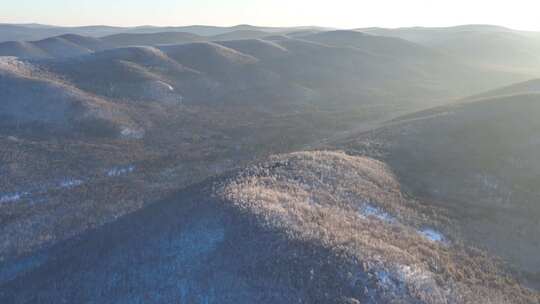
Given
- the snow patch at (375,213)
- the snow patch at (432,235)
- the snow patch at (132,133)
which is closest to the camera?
the snow patch at (432,235)

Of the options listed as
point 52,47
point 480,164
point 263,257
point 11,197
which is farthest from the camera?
point 52,47

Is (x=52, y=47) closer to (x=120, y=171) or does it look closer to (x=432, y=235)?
(x=120, y=171)

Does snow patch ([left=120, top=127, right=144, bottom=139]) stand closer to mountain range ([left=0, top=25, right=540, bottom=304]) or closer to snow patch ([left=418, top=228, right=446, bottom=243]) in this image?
mountain range ([left=0, top=25, right=540, bottom=304])

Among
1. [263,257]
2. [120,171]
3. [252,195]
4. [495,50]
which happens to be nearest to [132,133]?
[120,171]

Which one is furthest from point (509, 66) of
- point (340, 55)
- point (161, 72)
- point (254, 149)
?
point (254, 149)

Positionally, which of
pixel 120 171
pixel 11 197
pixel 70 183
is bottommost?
pixel 11 197

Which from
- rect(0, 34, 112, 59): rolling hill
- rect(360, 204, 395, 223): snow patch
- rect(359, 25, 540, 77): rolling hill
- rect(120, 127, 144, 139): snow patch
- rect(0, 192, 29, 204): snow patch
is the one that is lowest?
rect(0, 192, 29, 204): snow patch

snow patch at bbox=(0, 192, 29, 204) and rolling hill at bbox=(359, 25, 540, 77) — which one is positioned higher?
rolling hill at bbox=(359, 25, 540, 77)

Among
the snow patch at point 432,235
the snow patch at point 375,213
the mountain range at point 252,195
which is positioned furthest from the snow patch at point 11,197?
the snow patch at point 432,235

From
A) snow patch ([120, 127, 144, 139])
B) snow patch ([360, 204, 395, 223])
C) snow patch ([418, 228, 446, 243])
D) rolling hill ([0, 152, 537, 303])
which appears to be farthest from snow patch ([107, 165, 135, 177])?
snow patch ([418, 228, 446, 243])

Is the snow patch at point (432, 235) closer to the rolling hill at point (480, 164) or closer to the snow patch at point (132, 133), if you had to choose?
the rolling hill at point (480, 164)

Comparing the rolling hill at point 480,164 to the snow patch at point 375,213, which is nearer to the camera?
the snow patch at point 375,213
